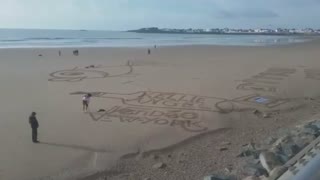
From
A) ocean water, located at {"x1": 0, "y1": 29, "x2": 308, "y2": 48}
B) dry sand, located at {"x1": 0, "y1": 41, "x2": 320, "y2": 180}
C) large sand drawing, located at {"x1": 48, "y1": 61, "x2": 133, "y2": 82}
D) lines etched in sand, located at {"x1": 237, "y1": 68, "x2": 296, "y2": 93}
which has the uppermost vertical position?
lines etched in sand, located at {"x1": 237, "y1": 68, "x2": 296, "y2": 93}

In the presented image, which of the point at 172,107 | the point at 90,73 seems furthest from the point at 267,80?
the point at 90,73

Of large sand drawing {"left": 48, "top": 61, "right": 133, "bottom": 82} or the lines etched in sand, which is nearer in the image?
the lines etched in sand

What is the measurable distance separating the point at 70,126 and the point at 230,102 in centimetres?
718

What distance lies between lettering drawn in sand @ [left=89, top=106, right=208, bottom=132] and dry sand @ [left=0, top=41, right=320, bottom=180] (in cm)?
3

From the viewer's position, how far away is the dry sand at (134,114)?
1179 cm

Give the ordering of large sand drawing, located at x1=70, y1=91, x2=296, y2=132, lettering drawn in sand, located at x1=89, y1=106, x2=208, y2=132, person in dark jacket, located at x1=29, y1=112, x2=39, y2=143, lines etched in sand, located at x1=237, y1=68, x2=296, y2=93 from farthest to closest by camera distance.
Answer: lines etched in sand, located at x1=237, y1=68, x2=296, y2=93
large sand drawing, located at x1=70, y1=91, x2=296, y2=132
lettering drawn in sand, located at x1=89, y1=106, x2=208, y2=132
person in dark jacket, located at x1=29, y1=112, x2=39, y2=143

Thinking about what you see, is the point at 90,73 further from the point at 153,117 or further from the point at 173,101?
the point at 153,117

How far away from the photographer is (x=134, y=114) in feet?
56.2

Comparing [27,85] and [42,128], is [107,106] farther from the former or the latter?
[27,85]

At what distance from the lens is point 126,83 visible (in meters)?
25.5

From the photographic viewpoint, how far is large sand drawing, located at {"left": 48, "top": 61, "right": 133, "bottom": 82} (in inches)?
1121

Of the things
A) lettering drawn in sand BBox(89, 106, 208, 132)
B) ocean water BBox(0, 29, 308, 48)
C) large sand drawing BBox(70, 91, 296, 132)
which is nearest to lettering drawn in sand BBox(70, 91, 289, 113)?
large sand drawing BBox(70, 91, 296, 132)

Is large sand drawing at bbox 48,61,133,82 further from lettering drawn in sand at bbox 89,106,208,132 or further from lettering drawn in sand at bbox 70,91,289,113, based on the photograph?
lettering drawn in sand at bbox 89,106,208,132

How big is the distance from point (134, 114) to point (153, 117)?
86cm
